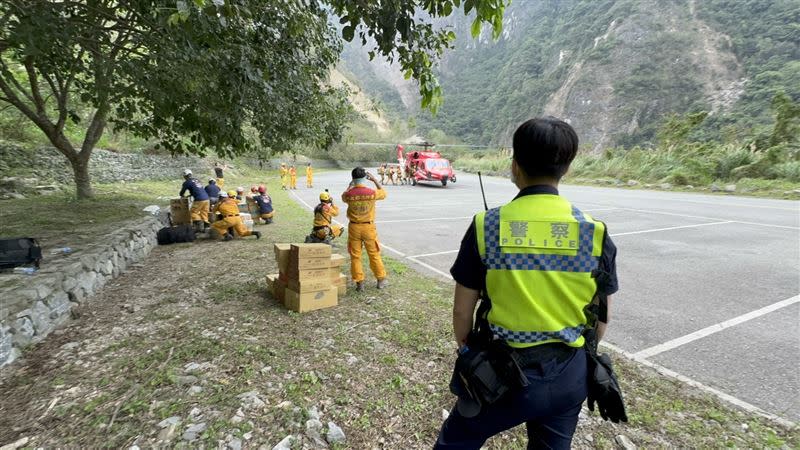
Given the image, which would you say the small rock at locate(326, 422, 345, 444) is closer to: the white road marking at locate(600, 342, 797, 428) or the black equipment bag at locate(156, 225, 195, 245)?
the white road marking at locate(600, 342, 797, 428)

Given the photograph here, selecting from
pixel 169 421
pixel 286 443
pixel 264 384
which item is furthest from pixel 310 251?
pixel 286 443

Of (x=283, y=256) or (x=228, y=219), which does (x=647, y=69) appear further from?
(x=283, y=256)

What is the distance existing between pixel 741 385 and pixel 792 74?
61340 millimetres

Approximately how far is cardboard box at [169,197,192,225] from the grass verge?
471 centimetres

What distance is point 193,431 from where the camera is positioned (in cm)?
243

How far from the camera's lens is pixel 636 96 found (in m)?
60.0

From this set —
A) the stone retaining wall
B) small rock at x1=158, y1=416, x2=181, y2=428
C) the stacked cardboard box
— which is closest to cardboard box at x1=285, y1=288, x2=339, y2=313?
the stacked cardboard box

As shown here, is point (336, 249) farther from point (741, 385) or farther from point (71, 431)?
point (741, 385)

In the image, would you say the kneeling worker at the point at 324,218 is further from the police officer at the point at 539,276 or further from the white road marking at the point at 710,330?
the police officer at the point at 539,276

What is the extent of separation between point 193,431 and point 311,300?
2.01m

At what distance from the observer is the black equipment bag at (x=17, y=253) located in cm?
414

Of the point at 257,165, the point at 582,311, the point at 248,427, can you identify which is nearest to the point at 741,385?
the point at 582,311

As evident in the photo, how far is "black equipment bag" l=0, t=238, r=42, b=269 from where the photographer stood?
4145 millimetres

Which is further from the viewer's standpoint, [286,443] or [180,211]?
[180,211]
